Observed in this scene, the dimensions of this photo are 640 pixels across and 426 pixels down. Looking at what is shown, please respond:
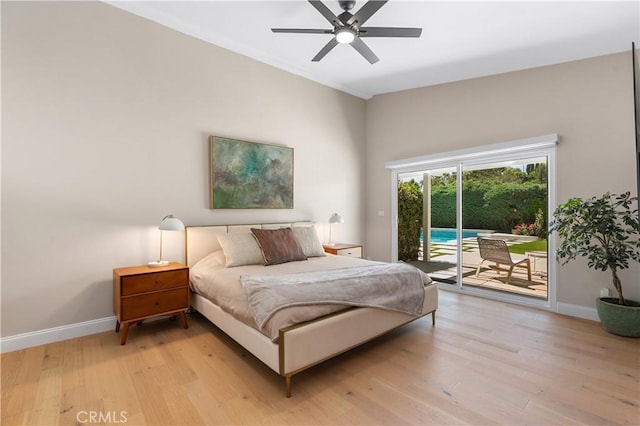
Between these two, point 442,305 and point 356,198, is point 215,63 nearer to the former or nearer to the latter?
point 356,198

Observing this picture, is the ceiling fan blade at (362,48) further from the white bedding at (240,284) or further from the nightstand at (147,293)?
the nightstand at (147,293)

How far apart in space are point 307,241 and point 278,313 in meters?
1.96

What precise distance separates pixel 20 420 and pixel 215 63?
3650 mm

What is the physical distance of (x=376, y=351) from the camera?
2602 mm

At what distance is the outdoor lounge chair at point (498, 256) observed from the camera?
3980 mm

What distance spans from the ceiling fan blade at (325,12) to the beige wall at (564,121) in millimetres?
2551

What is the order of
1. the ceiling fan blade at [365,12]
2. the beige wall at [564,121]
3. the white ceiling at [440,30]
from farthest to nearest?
the beige wall at [564,121]
the white ceiling at [440,30]
the ceiling fan blade at [365,12]

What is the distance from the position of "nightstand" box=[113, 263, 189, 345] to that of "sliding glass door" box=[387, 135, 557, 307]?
355 cm

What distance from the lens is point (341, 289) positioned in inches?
94.3

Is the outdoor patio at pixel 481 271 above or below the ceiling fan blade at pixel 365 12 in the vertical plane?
below

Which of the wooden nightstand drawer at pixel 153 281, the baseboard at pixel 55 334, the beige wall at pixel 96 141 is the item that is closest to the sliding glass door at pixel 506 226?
the beige wall at pixel 96 141

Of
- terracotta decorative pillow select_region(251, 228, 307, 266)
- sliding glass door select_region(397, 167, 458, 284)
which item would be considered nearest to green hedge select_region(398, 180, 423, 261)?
sliding glass door select_region(397, 167, 458, 284)

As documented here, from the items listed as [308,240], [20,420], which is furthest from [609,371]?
[20,420]

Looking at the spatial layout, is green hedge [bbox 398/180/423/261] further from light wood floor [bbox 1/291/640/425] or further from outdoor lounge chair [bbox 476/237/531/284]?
light wood floor [bbox 1/291/640/425]
